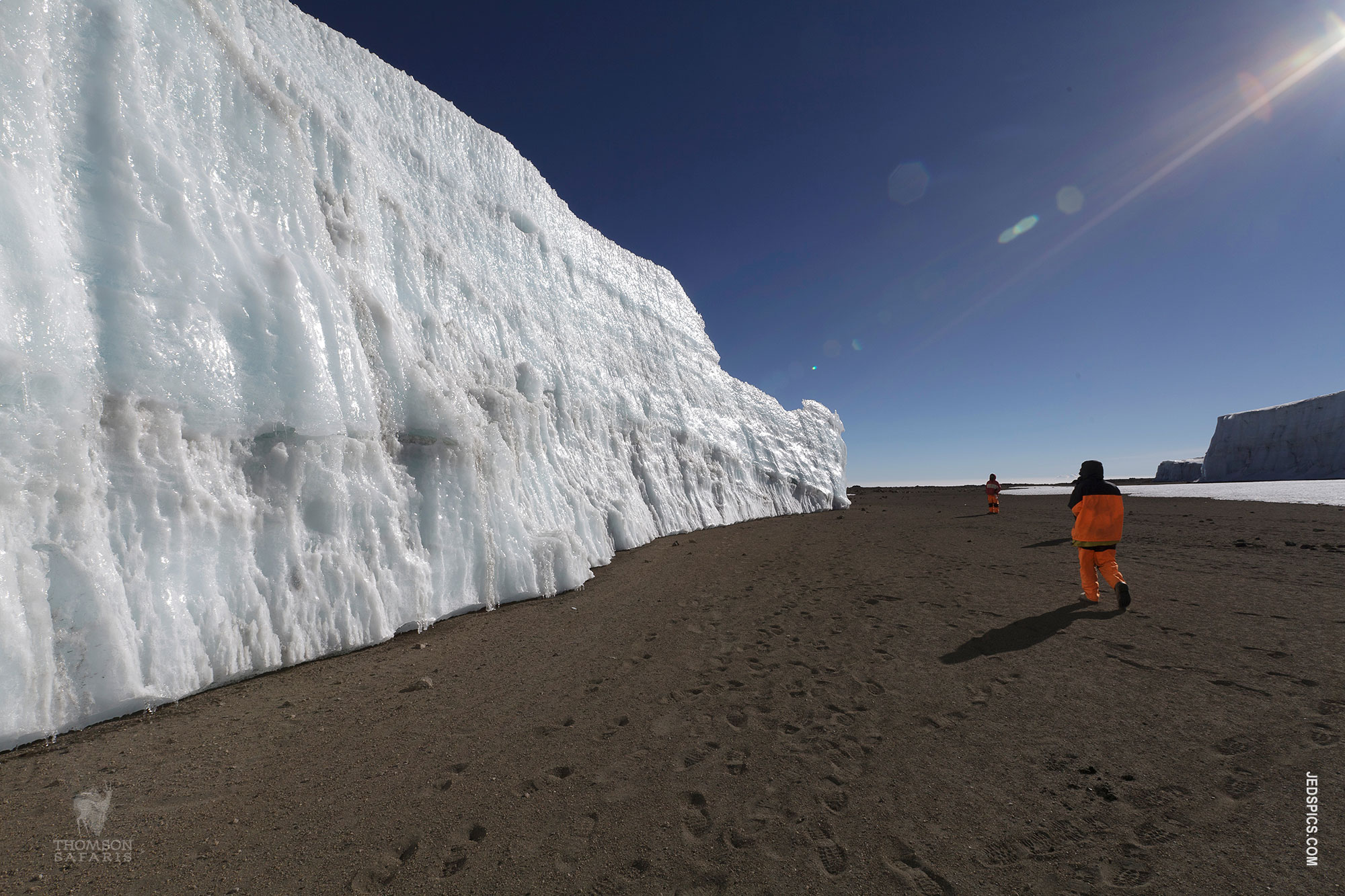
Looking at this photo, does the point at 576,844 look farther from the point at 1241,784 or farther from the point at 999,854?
the point at 1241,784

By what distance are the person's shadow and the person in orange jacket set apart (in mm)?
323

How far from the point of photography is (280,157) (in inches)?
256

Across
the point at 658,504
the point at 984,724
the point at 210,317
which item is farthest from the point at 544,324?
the point at 984,724

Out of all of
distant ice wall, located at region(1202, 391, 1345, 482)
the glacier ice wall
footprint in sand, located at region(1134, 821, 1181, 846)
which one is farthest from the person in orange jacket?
distant ice wall, located at region(1202, 391, 1345, 482)

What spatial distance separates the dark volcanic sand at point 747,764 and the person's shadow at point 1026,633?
4cm

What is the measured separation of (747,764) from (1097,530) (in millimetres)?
6279

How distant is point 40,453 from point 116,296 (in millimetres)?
1689

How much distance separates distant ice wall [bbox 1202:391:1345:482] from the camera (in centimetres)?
3806

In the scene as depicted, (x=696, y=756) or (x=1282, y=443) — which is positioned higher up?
(x=1282, y=443)

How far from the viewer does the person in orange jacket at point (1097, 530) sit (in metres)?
6.46

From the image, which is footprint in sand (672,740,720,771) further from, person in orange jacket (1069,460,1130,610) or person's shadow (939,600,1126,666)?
person in orange jacket (1069,460,1130,610)

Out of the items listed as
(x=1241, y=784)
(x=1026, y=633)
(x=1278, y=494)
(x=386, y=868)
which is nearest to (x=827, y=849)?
(x=386, y=868)

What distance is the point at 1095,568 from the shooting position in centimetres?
677

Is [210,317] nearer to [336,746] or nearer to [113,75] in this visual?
[113,75]
